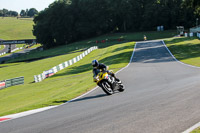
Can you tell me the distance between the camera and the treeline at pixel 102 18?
92750 mm

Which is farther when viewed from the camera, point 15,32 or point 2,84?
point 15,32

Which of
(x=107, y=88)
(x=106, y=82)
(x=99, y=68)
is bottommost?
(x=107, y=88)

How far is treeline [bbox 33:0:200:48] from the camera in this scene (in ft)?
304

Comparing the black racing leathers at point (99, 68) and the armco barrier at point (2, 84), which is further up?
the black racing leathers at point (99, 68)

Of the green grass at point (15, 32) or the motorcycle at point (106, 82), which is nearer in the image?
the motorcycle at point (106, 82)

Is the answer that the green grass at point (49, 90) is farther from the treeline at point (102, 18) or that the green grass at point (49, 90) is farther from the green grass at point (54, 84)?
the treeline at point (102, 18)

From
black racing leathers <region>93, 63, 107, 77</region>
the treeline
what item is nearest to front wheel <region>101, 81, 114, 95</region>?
black racing leathers <region>93, 63, 107, 77</region>

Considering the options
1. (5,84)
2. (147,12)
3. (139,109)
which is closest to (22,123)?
(139,109)

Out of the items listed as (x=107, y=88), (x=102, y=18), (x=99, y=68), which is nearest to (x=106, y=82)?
(x=107, y=88)

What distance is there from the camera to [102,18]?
107m

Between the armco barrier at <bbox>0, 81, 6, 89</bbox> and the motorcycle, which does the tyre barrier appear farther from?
the motorcycle

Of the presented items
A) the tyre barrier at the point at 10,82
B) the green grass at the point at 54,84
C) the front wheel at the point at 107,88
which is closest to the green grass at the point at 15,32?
the green grass at the point at 54,84

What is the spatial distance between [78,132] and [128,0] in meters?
95.5

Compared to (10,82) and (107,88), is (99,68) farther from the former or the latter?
(10,82)
